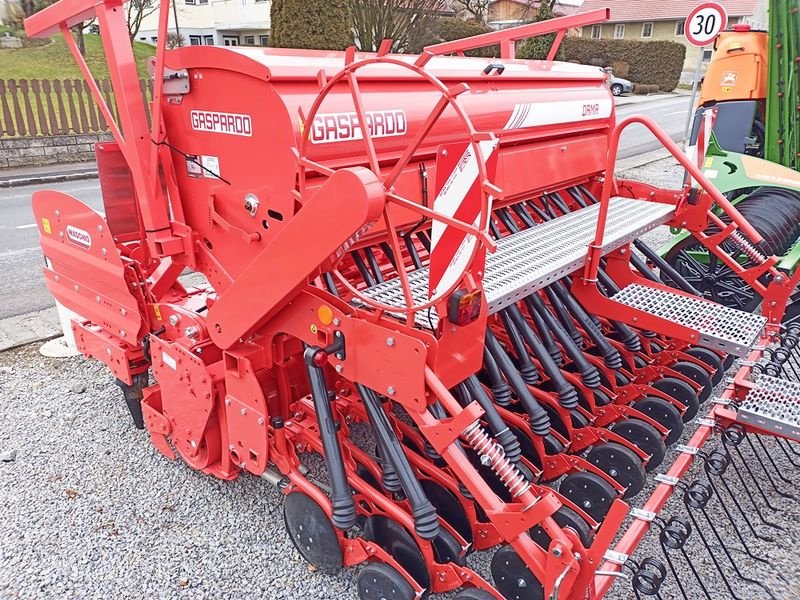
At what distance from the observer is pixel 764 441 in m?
3.45

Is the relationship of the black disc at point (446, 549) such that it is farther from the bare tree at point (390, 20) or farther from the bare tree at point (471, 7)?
the bare tree at point (471, 7)

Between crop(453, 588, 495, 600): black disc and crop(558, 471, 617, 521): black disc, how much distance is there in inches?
28.5

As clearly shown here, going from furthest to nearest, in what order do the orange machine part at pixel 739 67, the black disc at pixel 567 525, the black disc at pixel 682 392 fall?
1. the orange machine part at pixel 739 67
2. the black disc at pixel 682 392
3. the black disc at pixel 567 525

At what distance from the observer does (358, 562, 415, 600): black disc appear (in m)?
2.15

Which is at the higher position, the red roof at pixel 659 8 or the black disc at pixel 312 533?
the red roof at pixel 659 8

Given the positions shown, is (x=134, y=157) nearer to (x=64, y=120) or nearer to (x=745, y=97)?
(x=745, y=97)

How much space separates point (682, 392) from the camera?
10.2 ft

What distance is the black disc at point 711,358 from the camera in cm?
339

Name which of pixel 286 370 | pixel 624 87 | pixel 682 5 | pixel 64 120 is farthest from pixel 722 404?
pixel 682 5

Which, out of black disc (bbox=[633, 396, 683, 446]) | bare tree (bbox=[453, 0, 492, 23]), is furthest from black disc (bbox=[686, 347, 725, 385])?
bare tree (bbox=[453, 0, 492, 23])

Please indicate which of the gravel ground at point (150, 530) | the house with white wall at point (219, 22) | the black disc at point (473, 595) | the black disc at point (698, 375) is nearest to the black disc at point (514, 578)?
the black disc at point (473, 595)

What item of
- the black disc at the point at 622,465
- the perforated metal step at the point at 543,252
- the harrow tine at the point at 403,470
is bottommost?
the black disc at the point at 622,465

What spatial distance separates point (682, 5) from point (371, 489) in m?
45.5

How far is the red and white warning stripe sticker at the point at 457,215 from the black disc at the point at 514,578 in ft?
3.16
